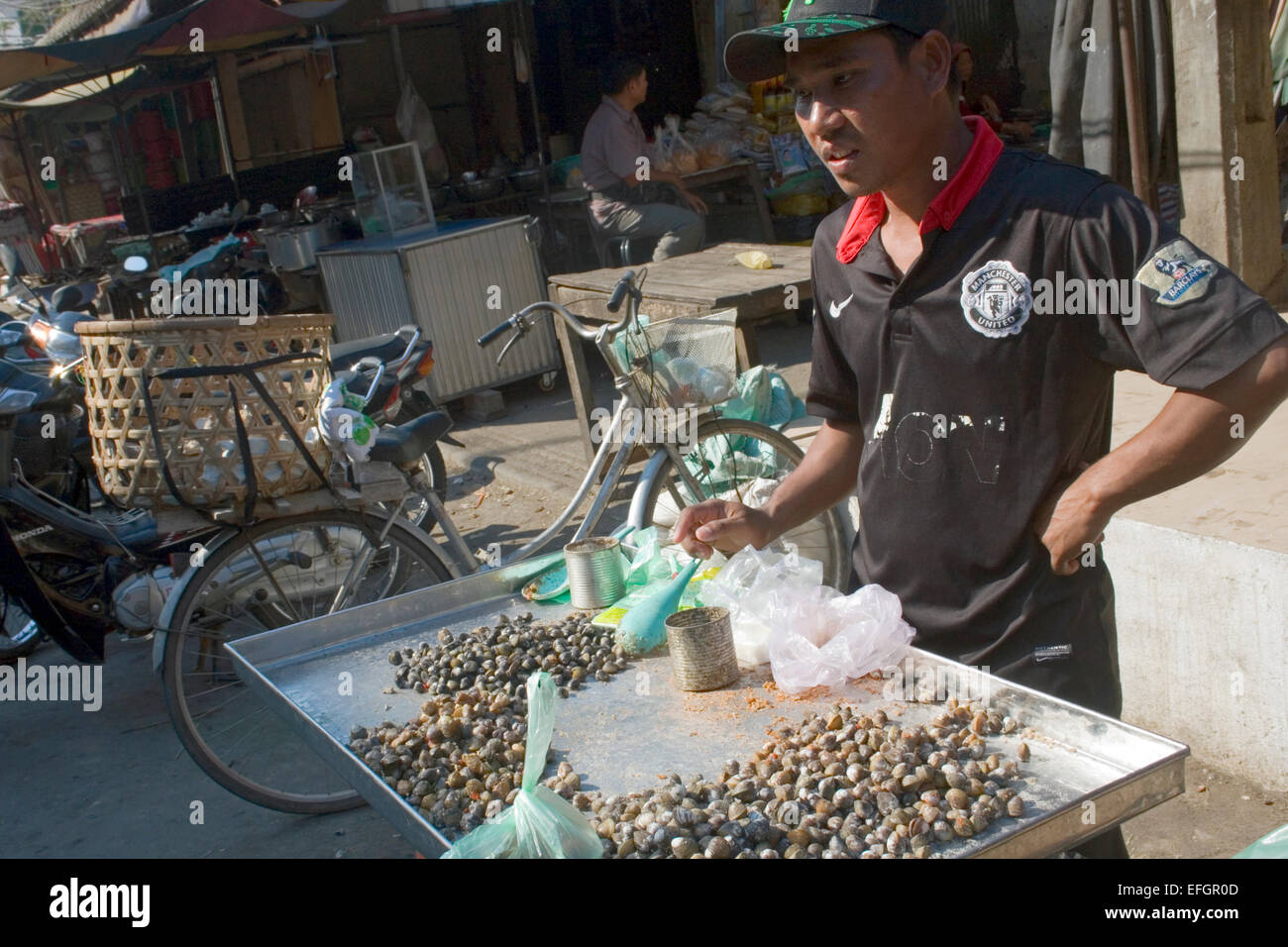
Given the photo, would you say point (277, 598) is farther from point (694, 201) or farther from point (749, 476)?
point (694, 201)

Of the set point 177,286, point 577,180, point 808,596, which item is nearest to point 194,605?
point 808,596

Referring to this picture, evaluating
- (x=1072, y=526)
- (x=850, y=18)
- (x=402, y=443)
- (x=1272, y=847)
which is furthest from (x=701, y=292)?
(x=1272, y=847)

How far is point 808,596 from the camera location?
2.09 meters

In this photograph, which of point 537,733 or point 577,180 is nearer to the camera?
point 537,733

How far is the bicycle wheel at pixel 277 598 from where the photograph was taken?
3914 mm

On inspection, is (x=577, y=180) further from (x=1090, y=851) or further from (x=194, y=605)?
(x=1090, y=851)

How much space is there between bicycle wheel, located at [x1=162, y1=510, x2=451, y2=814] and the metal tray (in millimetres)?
1597

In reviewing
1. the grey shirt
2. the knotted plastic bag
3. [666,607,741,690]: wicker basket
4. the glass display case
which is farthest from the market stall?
[666,607,741,690]: wicker basket

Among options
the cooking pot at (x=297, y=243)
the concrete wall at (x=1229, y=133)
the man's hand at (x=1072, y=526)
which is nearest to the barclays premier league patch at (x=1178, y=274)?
the man's hand at (x=1072, y=526)

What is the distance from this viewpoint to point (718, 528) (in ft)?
7.36

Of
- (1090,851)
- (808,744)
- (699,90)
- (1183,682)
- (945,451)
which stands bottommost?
(1183,682)

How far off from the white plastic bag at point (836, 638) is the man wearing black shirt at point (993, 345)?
9 cm

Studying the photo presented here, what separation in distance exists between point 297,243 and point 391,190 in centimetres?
91

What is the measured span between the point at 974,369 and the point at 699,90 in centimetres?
1061
